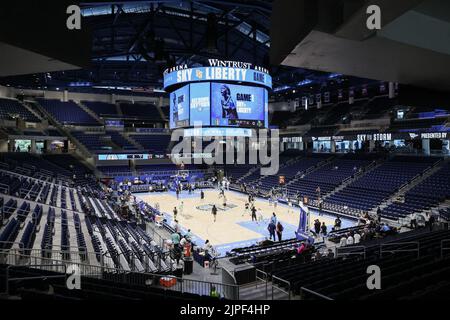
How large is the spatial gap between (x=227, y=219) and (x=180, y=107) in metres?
8.60

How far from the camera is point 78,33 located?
4.22 m

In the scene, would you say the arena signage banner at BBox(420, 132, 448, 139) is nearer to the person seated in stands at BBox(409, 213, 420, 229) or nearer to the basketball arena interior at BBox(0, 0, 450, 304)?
the basketball arena interior at BBox(0, 0, 450, 304)

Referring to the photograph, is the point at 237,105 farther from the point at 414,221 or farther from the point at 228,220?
the point at 414,221

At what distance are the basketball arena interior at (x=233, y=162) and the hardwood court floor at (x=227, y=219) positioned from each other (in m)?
0.23

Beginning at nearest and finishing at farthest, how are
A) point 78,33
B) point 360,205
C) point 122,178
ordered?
point 78,33 < point 360,205 < point 122,178

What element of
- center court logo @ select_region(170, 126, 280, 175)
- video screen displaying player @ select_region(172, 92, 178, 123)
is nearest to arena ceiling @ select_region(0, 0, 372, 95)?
video screen displaying player @ select_region(172, 92, 178, 123)

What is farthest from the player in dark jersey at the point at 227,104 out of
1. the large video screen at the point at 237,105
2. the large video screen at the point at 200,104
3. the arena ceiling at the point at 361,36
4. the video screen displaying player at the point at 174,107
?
the arena ceiling at the point at 361,36

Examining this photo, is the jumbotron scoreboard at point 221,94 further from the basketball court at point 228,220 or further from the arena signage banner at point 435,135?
the arena signage banner at point 435,135

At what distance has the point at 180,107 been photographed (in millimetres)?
22422

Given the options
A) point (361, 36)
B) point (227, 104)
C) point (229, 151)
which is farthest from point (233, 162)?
point (361, 36)

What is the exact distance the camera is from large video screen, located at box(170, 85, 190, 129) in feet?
70.3
